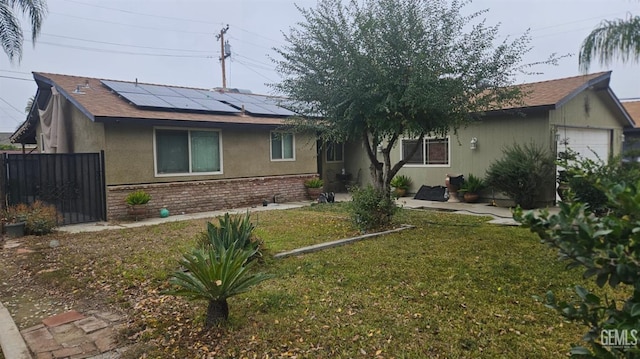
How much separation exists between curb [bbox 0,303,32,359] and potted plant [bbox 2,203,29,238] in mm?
4945

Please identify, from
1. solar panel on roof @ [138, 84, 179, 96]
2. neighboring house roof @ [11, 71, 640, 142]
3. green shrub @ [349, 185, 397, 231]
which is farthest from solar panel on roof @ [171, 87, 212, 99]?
green shrub @ [349, 185, 397, 231]

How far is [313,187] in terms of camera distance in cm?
1436

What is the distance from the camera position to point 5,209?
350 inches

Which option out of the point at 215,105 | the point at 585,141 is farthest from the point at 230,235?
the point at 585,141

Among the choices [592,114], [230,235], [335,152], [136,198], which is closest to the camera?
[230,235]

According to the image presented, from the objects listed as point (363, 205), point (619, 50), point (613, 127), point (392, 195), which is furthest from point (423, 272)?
point (613, 127)

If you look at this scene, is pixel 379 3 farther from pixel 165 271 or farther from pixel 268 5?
pixel 268 5

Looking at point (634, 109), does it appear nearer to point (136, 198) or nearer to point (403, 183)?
point (403, 183)

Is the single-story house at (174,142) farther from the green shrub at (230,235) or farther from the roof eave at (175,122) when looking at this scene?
the green shrub at (230,235)

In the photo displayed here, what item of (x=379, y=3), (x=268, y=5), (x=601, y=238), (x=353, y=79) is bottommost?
(x=601, y=238)

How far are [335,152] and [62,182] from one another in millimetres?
10218

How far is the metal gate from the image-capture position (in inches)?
367

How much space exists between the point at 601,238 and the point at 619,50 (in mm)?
6590

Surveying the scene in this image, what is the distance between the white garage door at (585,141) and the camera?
11820mm
